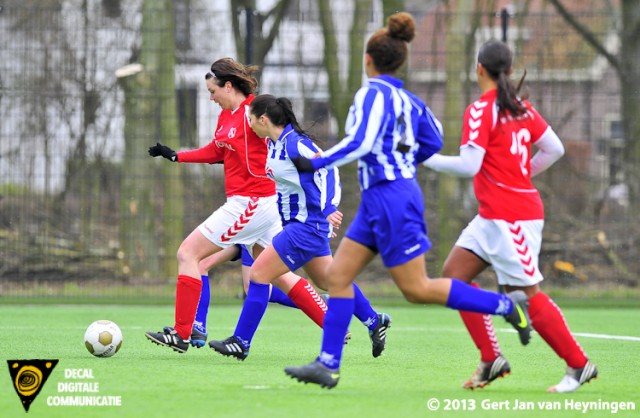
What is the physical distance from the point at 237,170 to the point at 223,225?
1.45 feet

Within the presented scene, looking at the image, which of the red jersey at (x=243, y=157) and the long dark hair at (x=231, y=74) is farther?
the long dark hair at (x=231, y=74)

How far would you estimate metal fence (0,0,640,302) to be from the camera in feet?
46.7

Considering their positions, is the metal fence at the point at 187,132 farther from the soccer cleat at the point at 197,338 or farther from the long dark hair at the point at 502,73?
the long dark hair at the point at 502,73

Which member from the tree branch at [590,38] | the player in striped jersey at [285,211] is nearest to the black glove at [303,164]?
the player in striped jersey at [285,211]

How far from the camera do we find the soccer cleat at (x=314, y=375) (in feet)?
21.2

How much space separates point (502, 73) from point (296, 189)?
1987 millimetres

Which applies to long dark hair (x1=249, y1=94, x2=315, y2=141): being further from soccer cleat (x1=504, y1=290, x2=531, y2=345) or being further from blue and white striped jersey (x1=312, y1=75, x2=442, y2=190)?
soccer cleat (x1=504, y1=290, x2=531, y2=345)

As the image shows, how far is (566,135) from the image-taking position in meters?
14.4

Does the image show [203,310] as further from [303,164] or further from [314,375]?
[303,164]

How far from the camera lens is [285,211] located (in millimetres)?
8281

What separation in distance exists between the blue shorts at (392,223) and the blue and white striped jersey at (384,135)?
7 cm

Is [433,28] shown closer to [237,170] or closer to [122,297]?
[122,297]

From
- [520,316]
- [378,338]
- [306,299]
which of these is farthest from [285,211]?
[520,316]

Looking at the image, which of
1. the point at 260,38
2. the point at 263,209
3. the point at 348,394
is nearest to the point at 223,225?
the point at 263,209
